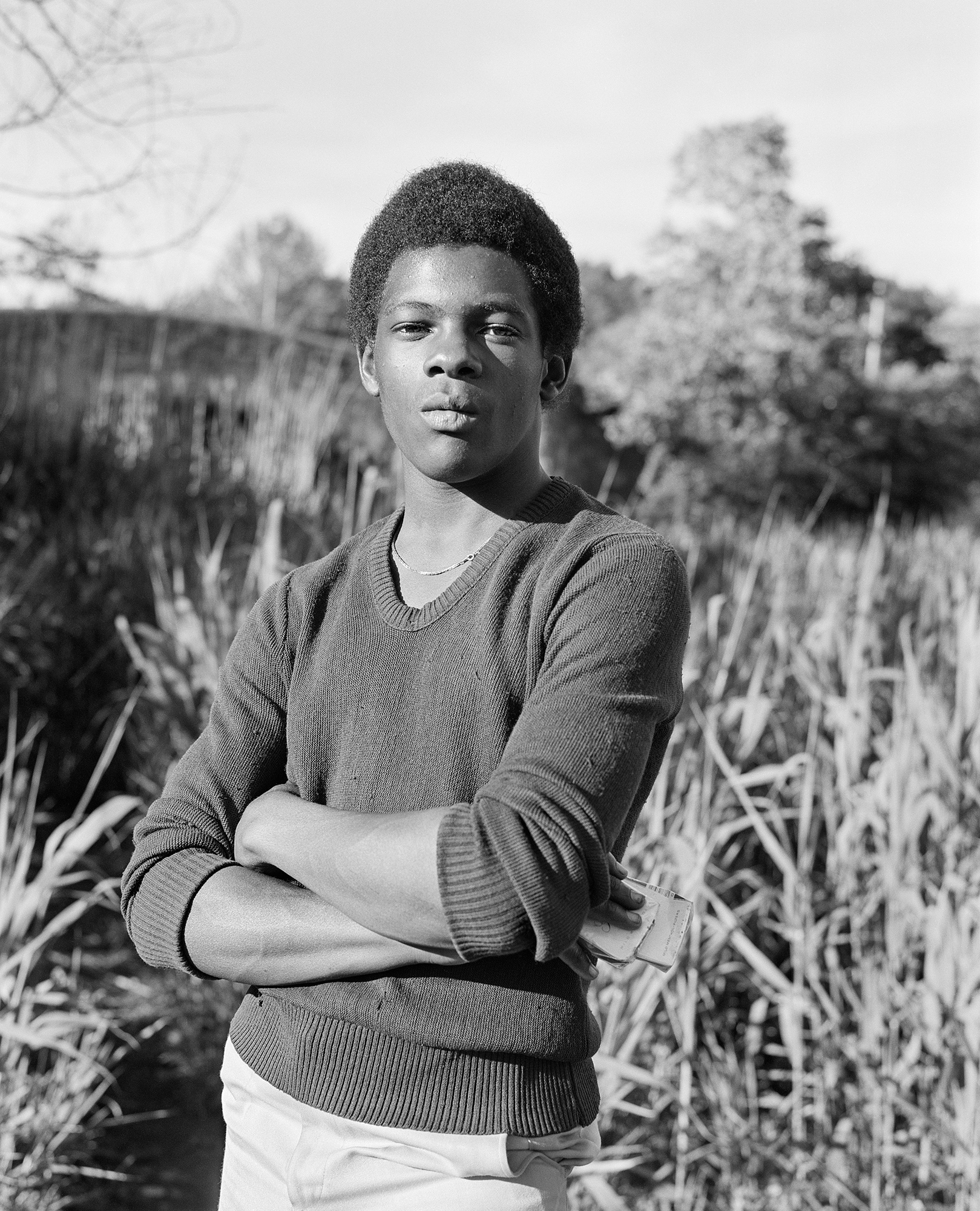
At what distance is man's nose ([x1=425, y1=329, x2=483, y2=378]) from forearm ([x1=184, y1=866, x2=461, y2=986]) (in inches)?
19.6

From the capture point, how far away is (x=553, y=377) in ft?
4.16

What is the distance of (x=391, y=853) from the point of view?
0.99 metres

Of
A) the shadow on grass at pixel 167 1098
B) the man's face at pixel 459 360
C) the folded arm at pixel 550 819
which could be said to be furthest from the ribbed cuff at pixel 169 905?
the shadow on grass at pixel 167 1098

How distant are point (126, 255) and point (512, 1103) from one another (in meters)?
2.71

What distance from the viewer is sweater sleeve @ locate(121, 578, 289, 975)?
3.79 feet

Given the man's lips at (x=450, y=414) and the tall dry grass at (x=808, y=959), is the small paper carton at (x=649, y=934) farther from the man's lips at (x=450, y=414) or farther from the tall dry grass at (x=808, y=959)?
the tall dry grass at (x=808, y=959)

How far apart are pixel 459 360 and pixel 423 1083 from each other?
649 mm

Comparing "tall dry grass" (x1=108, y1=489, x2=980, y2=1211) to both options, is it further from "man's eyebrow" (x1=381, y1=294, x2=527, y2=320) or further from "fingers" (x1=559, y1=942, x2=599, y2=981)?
"man's eyebrow" (x1=381, y1=294, x2=527, y2=320)

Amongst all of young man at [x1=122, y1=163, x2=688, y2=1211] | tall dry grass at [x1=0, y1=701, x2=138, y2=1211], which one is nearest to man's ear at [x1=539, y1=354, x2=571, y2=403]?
young man at [x1=122, y1=163, x2=688, y2=1211]

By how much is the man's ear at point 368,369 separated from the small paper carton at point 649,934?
0.57 m

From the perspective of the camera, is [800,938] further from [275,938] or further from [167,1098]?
[167,1098]

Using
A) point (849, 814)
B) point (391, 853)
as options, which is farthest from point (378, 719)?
point (849, 814)

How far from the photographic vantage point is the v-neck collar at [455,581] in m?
1.14

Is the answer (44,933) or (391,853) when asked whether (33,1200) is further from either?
(391,853)
